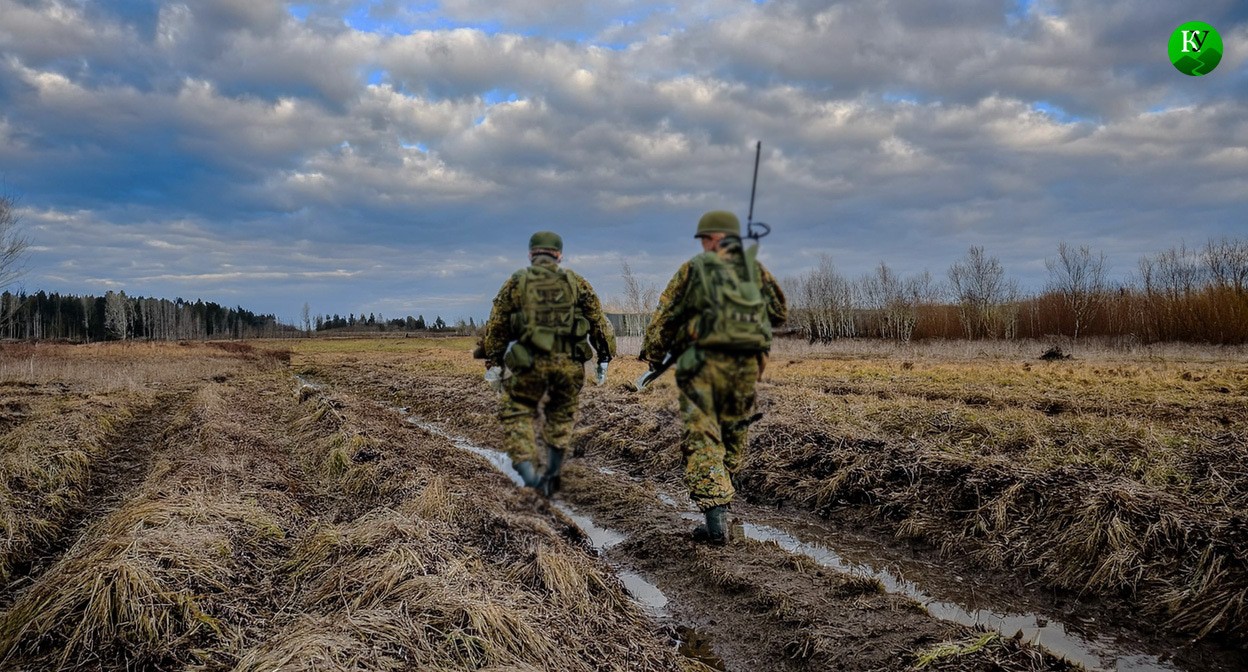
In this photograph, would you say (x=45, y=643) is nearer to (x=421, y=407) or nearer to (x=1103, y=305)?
Answer: (x=421, y=407)

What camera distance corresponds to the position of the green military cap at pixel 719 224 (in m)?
5.07

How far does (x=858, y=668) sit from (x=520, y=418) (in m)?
3.67

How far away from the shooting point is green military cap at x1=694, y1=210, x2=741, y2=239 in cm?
507

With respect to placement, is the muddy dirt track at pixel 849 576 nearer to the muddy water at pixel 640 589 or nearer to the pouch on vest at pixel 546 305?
the muddy water at pixel 640 589

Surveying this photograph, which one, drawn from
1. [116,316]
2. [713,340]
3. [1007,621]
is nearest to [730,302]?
[713,340]

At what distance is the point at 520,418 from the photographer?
6098 mm

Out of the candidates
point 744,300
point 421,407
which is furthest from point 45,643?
point 421,407

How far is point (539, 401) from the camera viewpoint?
241 inches

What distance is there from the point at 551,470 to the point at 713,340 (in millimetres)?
2088

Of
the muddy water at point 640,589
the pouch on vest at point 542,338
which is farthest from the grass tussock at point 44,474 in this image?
the pouch on vest at point 542,338

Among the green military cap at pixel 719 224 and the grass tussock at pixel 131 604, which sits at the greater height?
the green military cap at pixel 719 224

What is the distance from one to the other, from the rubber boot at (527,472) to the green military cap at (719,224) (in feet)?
8.37

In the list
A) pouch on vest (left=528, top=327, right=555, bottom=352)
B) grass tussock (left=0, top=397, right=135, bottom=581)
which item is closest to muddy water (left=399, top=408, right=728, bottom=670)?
pouch on vest (left=528, top=327, right=555, bottom=352)

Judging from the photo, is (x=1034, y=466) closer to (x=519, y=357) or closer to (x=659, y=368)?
(x=659, y=368)
